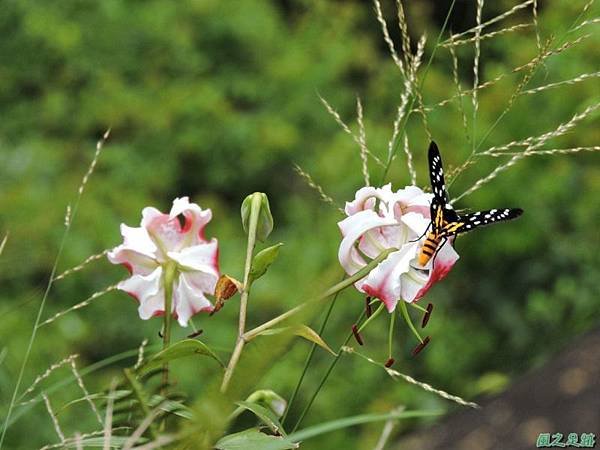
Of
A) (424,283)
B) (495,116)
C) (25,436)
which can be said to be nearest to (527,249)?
(495,116)

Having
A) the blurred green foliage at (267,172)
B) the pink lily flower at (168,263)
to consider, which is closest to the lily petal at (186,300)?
the pink lily flower at (168,263)

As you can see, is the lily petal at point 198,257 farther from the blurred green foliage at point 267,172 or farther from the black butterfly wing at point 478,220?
the blurred green foliage at point 267,172

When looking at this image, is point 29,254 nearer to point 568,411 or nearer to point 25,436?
point 25,436

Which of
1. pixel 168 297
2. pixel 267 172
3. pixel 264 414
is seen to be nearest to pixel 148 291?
pixel 168 297

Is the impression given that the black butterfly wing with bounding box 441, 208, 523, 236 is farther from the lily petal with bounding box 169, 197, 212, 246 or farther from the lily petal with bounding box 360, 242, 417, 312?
the lily petal with bounding box 169, 197, 212, 246

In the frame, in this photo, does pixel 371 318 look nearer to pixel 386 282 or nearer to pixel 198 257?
pixel 386 282
